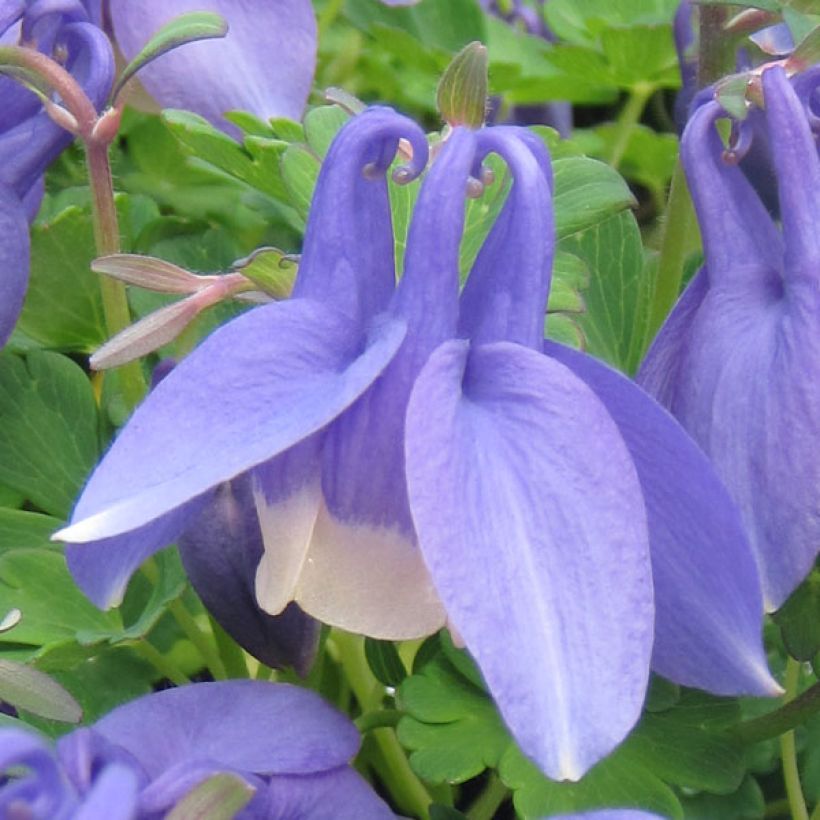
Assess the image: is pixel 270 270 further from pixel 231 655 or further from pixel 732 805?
pixel 732 805

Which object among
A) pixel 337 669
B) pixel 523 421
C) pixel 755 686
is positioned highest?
pixel 523 421

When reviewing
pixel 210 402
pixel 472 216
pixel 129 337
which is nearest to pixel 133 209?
pixel 472 216

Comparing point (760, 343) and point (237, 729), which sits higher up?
point (760, 343)

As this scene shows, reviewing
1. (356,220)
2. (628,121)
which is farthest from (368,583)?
(628,121)

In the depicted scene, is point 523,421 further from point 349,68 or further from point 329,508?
point 349,68

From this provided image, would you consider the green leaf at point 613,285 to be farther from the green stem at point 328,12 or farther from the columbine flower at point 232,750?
the green stem at point 328,12

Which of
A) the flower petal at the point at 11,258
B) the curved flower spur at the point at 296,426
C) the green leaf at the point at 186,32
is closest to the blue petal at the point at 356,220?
the curved flower spur at the point at 296,426
